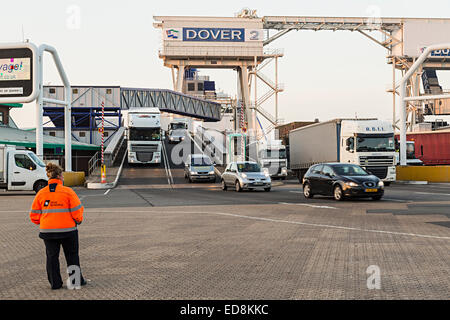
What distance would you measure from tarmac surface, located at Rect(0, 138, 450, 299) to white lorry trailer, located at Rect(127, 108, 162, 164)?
90.8 feet

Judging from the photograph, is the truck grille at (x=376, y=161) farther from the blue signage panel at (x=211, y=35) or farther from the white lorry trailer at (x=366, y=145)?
the blue signage panel at (x=211, y=35)

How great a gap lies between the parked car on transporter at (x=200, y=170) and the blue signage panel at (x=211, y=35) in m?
49.3

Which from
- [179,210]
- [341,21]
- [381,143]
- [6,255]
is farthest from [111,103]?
[6,255]

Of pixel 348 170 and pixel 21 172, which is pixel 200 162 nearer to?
pixel 21 172

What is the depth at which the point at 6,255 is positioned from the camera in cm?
956

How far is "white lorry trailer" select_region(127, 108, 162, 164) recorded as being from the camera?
1759 inches

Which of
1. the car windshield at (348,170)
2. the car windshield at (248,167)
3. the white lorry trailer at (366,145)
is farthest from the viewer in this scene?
the white lorry trailer at (366,145)

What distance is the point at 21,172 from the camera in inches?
1083

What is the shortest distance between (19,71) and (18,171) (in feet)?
19.6

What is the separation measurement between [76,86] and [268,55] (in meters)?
29.2

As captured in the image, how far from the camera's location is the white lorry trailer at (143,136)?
44688 millimetres

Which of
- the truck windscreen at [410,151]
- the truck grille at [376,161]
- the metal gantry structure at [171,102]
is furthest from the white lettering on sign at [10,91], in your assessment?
the metal gantry structure at [171,102]

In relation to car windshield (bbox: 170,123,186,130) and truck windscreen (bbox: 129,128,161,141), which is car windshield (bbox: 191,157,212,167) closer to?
truck windscreen (bbox: 129,128,161,141)

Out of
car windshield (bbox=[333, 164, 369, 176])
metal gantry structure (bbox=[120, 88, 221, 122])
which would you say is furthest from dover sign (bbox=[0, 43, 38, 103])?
metal gantry structure (bbox=[120, 88, 221, 122])
